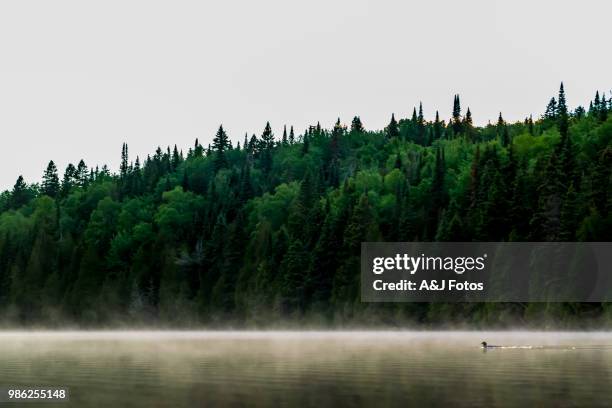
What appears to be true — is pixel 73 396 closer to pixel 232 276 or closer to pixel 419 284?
pixel 419 284

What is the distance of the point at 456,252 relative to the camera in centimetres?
13875

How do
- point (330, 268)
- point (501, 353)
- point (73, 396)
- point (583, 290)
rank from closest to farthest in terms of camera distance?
point (73, 396) < point (501, 353) < point (583, 290) < point (330, 268)

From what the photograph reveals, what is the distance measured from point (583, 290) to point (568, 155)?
157ft

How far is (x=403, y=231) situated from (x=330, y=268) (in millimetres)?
13865

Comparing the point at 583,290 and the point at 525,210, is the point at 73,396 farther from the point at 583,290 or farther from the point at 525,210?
the point at 525,210

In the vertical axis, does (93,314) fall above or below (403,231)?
below

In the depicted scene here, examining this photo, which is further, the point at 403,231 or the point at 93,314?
the point at 93,314

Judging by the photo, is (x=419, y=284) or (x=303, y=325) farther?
(x=303, y=325)


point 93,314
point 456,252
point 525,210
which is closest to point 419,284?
point 456,252

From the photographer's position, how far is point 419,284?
13288 cm

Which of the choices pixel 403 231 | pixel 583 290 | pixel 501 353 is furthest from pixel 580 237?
pixel 501 353

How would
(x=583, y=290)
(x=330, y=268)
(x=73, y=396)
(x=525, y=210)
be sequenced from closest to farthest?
1. (x=73, y=396)
2. (x=583, y=290)
3. (x=525, y=210)
4. (x=330, y=268)

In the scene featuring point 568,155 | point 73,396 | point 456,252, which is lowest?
point 73,396

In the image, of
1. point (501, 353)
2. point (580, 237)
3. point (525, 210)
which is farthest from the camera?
point (525, 210)
